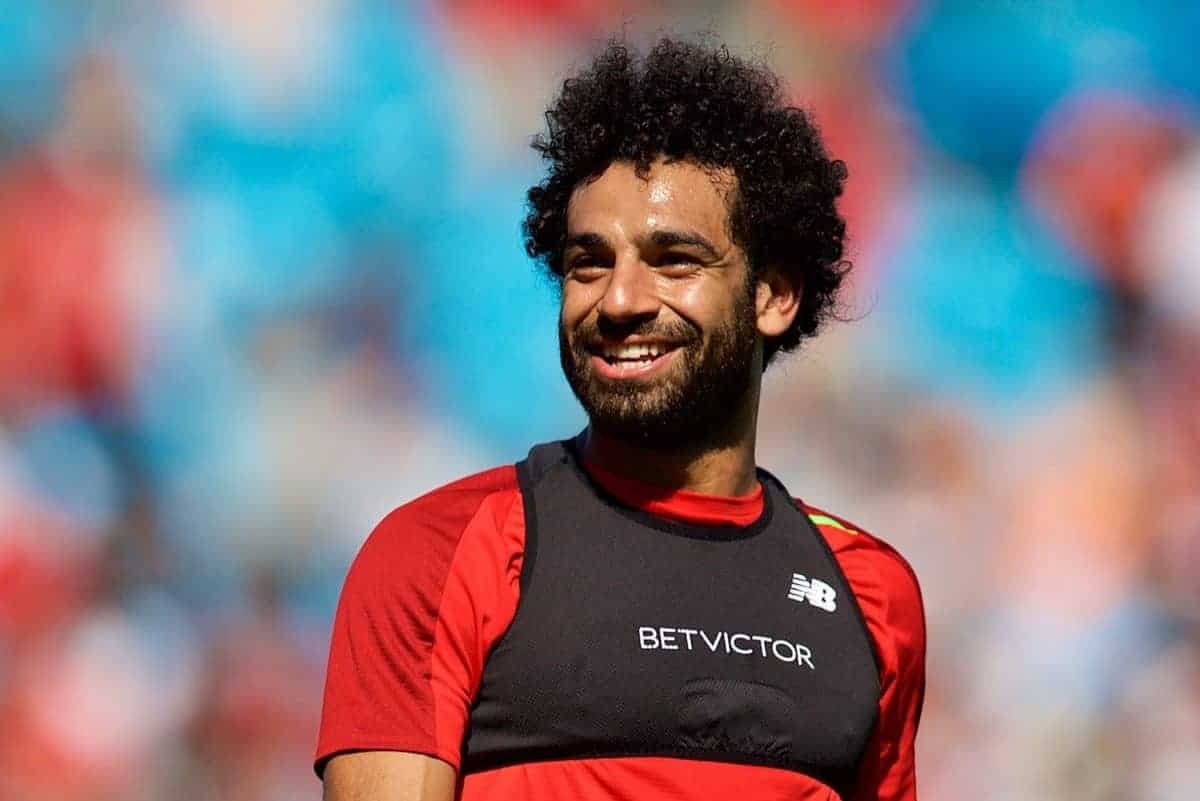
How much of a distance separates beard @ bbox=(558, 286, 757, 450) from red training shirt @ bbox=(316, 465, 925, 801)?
0.15m

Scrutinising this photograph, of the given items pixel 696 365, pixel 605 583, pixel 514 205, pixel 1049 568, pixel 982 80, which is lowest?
pixel 1049 568

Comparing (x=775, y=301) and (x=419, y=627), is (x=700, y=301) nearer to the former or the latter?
(x=775, y=301)

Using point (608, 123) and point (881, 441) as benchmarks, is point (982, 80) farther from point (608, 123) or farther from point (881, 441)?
point (608, 123)

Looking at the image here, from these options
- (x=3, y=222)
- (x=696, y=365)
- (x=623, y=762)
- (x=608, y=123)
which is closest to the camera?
(x=623, y=762)

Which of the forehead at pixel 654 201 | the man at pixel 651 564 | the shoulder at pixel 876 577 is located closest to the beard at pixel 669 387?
the man at pixel 651 564

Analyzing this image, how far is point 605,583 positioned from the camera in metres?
1.79

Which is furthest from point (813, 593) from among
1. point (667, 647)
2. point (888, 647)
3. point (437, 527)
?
point (437, 527)

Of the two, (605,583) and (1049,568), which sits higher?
(605,583)

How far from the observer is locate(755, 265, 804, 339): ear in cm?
204

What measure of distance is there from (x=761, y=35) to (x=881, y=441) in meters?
0.95

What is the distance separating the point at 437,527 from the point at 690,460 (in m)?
0.34

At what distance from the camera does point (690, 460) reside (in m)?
1.95

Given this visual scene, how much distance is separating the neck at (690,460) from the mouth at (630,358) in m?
0.10

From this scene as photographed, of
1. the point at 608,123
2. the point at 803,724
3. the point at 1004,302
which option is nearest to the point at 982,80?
the point at 1004,302
